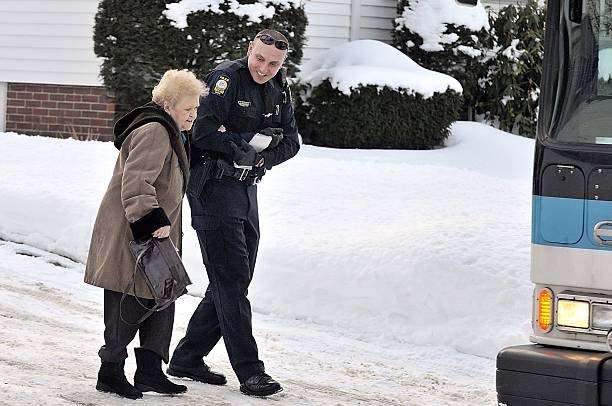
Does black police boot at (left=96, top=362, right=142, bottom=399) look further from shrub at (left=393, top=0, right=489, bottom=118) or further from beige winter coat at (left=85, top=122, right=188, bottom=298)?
shrub at (left=393, top=0, right=489, bottom=118)

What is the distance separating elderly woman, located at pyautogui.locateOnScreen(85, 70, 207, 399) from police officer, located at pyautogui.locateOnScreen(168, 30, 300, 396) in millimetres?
178

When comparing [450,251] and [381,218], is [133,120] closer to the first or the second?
[450,251]

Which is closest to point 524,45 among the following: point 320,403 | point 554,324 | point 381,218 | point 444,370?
point 381,218

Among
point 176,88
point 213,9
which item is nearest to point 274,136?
point 176,88

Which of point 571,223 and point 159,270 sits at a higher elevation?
point 571,223

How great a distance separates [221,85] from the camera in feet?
23.1

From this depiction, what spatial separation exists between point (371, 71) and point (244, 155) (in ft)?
29.3

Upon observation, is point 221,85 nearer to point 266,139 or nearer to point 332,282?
point 266,139

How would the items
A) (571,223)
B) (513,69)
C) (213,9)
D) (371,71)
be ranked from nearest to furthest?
(571,223) → (213,9) → (371,71) → (513,69)

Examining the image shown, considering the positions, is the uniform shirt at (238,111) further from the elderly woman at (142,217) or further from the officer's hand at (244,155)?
the elderly woman at (142,217)

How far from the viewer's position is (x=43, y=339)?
27.0 feet

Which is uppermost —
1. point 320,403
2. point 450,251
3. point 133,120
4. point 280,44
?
point 280,44

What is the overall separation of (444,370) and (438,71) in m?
9.89

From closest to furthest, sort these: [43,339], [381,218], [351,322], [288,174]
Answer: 1. [43,339]
2. [351,322]
3. [381,218]
4. [288,174]
